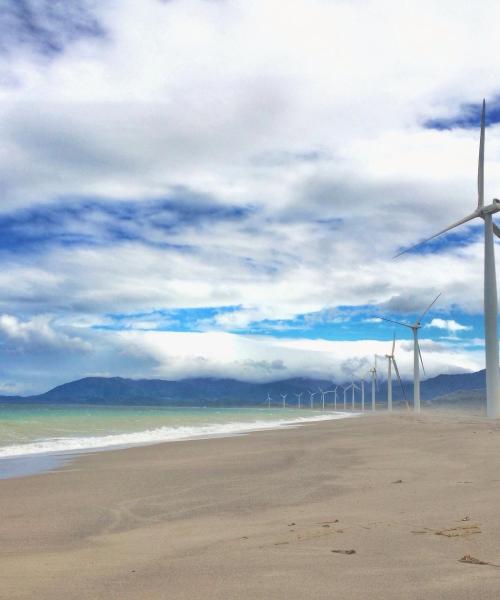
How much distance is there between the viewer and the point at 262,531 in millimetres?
8461

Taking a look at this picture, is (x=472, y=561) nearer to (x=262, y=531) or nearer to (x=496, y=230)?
(x=262, y=531)

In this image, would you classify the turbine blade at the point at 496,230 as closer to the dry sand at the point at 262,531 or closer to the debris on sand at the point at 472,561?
the dry sand at the point at 262,531

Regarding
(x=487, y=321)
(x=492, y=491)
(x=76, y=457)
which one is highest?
(x=487, y=321)

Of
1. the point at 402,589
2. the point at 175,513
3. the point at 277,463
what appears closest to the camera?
the point at 402,589

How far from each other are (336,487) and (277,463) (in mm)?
6088

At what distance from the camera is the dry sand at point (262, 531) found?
5648 millimetres

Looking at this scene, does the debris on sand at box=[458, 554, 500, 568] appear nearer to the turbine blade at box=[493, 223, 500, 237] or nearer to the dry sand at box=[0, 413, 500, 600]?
the dry sand at box=[0, 413, 500, 600]

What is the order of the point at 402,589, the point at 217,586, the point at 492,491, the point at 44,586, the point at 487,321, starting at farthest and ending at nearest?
the point at 487,321 → the point at 492,491 → the point at 44,586 → the point at 217,586 → the point at 402,589

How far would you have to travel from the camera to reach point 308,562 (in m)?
6.35

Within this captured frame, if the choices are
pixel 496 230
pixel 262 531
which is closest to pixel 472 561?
pixel 262 531

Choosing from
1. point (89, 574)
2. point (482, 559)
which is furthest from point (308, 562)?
point (89, 574)

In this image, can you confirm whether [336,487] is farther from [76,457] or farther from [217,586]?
[76,457]

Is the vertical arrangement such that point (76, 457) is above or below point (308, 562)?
below

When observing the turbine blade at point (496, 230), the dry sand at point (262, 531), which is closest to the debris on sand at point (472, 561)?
the dry sand at point (262, 531)
